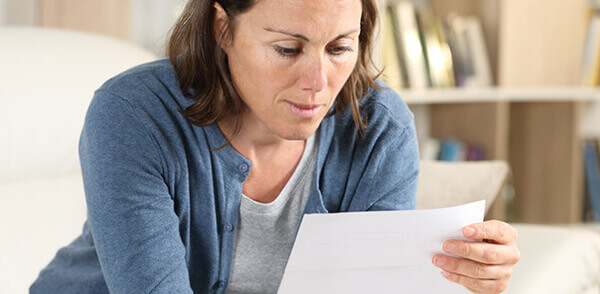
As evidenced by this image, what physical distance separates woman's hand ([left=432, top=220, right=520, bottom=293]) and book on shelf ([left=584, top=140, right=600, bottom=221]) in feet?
6.34

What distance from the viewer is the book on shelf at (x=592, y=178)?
2.78 meters

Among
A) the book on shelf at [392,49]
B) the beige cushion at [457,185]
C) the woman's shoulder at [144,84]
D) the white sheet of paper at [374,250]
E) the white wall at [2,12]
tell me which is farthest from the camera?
the book on shelf at [392,49]

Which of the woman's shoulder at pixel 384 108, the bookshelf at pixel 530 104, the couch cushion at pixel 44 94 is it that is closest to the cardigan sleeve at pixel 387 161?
the woman's shoulder at pixel 384 108

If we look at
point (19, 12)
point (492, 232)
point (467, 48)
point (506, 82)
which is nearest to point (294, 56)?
point (492, 232)

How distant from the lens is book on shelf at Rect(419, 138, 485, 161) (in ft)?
8.27

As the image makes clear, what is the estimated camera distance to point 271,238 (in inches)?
45.1

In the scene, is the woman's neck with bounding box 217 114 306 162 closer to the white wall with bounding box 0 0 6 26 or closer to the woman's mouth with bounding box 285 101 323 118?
the woman's mouth with bounding box 285 101 323 118

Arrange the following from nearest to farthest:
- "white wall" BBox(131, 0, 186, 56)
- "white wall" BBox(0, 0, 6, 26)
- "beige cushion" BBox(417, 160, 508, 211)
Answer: "beige cushion" BBox(417, 160, 508, 211) < "white wall" BBox(0, 0, 6, 26) < "white wall" BBox(131, 0, 186, 56)

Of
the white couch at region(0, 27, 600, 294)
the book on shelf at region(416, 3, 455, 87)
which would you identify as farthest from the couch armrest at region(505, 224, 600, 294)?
the book on shelf at region(416, 3, 455, 87)

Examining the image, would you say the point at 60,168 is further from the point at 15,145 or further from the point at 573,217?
the point at 573,217

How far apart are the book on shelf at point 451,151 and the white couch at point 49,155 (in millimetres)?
982

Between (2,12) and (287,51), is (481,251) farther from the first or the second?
(2,12)

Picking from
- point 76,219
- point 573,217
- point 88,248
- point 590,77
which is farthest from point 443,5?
point 88,248

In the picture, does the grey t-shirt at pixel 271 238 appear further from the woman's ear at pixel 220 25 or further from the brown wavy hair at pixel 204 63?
the woman's ear at pixel 220 25
